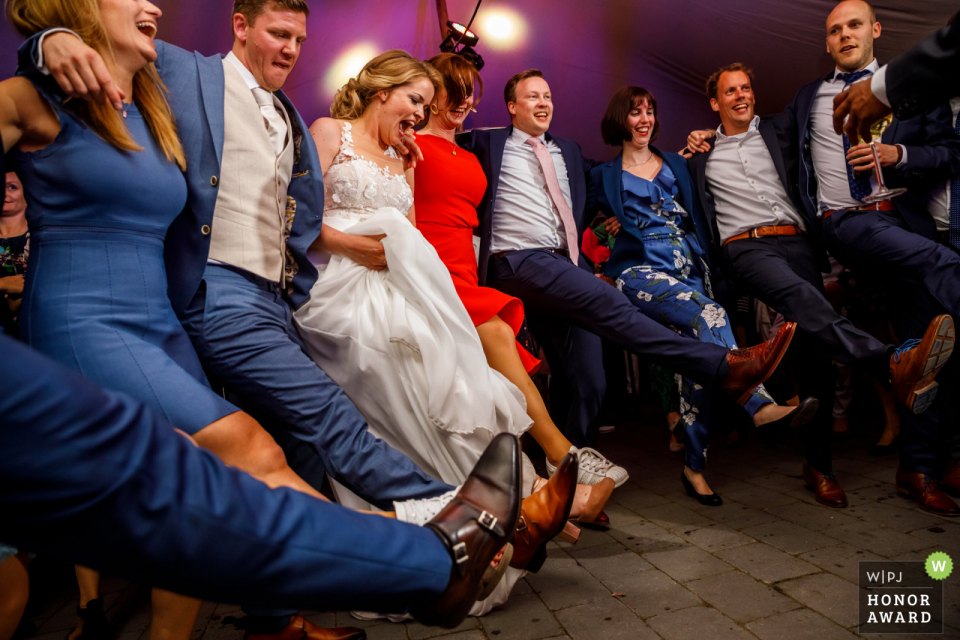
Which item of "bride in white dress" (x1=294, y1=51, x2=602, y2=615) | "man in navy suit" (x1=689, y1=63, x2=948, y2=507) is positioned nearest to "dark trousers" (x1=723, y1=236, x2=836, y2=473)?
"man in navy suit" (x1=689, y1=63, x2=948, y2=507)

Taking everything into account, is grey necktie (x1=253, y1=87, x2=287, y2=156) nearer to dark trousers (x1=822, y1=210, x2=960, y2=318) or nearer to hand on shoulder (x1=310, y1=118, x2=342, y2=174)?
hand on shoulder (x1=310, y1=118, x2=342, y2=174)

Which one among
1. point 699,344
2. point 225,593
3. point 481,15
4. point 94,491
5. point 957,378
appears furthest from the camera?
point 481,15

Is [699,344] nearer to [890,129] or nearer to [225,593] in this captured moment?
[890,129]

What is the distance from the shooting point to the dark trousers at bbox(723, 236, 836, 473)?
283 cm

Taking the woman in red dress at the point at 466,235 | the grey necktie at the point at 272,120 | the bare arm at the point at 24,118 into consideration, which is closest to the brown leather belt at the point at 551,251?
the woman in red dress at the point at 466,235

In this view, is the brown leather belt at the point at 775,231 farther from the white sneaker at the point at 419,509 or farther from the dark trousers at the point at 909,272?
the white sneaker at the point at 419,509

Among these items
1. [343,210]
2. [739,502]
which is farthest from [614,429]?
[343,210]

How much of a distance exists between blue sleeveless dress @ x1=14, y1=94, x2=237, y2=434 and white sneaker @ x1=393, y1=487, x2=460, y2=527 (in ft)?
1.67

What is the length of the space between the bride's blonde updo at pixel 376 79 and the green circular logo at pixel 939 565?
9.02 feet

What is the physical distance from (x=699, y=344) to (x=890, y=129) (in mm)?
1737

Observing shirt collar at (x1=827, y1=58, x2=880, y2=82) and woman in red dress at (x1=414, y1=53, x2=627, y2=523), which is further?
shirt collar at (x1=827, y1=58, x2=880, y2=82)

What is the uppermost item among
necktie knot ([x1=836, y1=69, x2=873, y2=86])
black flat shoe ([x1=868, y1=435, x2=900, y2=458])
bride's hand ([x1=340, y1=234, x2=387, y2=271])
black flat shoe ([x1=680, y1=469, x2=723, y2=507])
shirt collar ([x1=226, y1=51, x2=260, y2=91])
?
necktie knot ([x1=836, y1=69, x2=873, y2=86])

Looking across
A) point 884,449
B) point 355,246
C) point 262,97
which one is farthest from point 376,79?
point 884,449

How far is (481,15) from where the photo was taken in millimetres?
4914
